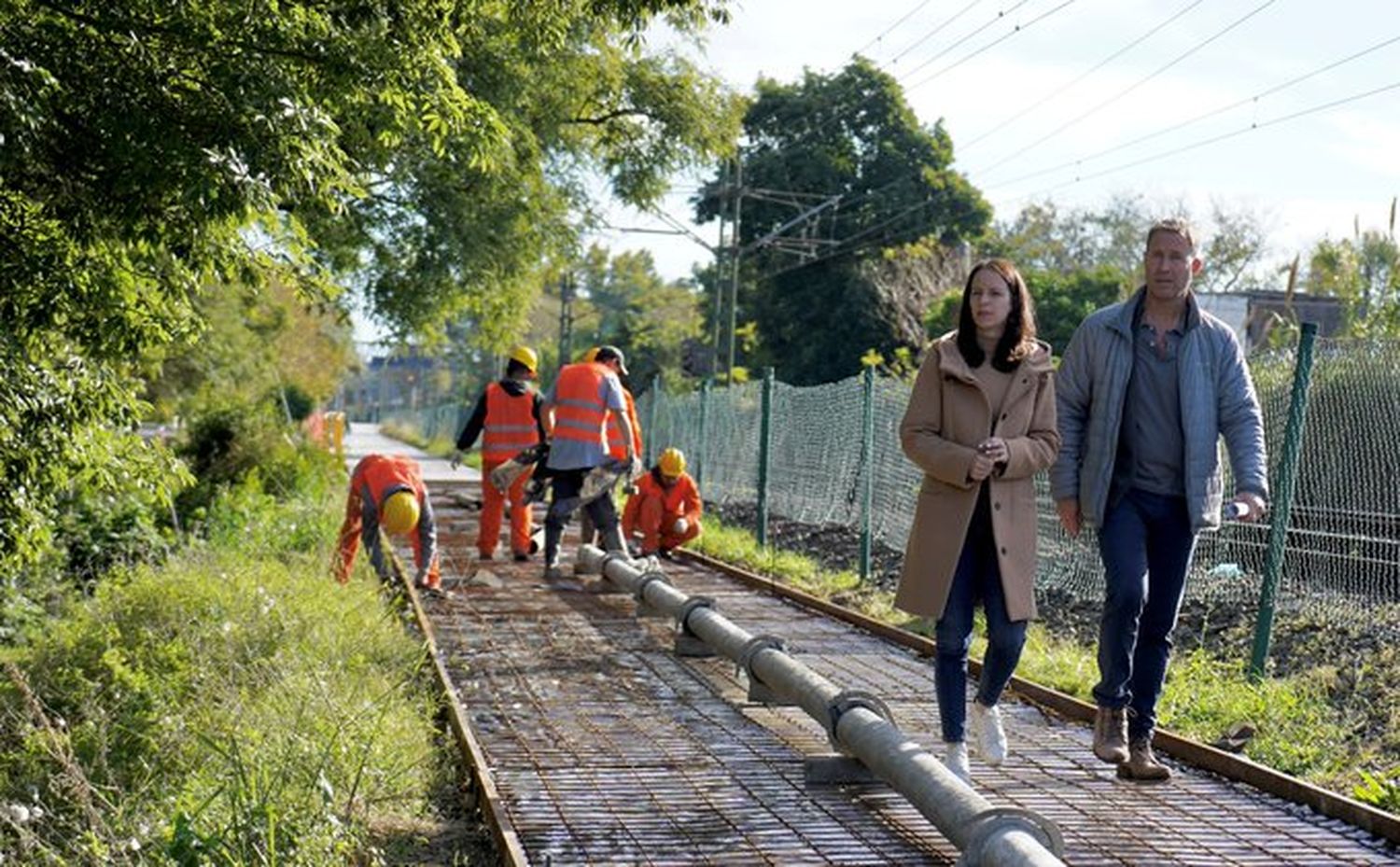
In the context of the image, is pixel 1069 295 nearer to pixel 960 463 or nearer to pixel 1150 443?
pixel 1150 443

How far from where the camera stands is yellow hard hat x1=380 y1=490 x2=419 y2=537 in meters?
10.8

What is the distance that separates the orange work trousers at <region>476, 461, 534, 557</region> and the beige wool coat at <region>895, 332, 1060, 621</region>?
26.6ft

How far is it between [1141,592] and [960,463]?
89 cm

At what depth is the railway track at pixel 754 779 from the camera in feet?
18.3

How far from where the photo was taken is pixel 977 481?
6012mm

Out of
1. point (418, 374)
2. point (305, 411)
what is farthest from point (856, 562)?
point (418, 374)

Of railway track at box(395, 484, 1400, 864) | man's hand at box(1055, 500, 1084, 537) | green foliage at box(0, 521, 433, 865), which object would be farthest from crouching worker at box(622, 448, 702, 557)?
man's hand at box(1055, 500, 1084, 537)

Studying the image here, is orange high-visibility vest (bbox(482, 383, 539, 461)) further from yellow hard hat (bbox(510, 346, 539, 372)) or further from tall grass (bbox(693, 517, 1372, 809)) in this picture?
tall grass (bbox(693, 517, 1372, 809))

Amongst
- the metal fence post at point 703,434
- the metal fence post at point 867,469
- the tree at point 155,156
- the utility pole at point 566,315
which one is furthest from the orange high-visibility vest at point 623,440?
the utility pole at point 566,315

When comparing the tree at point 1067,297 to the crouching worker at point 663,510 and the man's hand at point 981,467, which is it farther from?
the man's hand at point 981,467

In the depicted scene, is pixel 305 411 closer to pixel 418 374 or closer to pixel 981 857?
pixel 981 857

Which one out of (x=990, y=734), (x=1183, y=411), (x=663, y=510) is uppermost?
(x=1183, y=411)

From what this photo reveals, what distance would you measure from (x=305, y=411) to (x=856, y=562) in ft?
150

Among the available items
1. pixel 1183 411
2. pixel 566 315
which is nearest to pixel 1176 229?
pixel 1183 411
